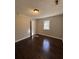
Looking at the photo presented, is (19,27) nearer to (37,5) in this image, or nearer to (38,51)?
(37,5)

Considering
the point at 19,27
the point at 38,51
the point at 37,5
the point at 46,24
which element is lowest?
the point at 38,51

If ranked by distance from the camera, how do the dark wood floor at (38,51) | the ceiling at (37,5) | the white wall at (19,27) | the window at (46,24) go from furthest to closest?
1. the window at (46,24)
2. the white wall at (19,27)
3. the ceiling at (37,5)
4. the dark wood floor at (38,51)

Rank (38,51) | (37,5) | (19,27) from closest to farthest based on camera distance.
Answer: (38,51), (37,5), (19,27)

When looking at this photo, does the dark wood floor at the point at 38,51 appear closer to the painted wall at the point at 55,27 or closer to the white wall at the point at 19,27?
the white wall at the point at 19,27

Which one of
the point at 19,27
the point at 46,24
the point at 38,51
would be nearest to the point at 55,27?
the point at 46,24

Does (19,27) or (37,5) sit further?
(19,27)

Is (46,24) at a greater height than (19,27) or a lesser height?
greater

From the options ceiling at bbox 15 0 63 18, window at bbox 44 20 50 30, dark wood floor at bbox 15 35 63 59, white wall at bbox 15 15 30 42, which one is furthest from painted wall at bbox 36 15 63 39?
white wall at bbox 15 15 30 42

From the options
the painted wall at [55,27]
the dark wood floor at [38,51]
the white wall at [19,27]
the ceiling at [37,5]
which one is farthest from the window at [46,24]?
the dark wood floor at [38,51]

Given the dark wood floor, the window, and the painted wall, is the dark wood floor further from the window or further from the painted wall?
the window

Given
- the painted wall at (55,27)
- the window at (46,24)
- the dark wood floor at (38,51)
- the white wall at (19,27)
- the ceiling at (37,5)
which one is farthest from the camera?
the window at (46,24)
